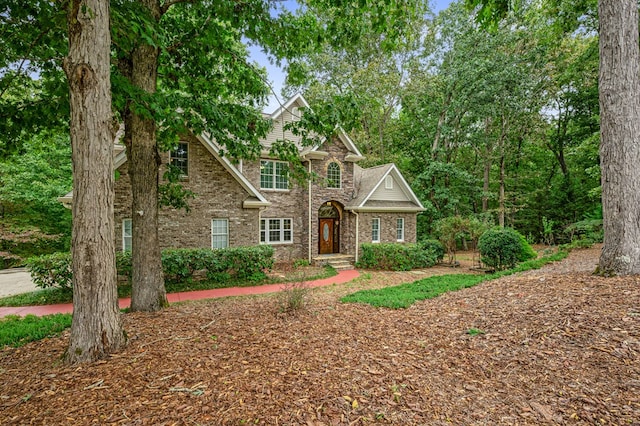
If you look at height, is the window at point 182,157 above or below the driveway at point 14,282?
above

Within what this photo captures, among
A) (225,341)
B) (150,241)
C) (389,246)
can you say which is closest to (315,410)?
(225,341)

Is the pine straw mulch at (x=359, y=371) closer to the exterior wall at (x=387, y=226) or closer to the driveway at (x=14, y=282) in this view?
the driveway at (x=14, y=282)

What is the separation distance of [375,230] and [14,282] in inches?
598

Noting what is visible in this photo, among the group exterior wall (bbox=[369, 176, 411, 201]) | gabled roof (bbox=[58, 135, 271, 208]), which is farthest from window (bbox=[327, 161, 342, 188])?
gabled roof (bbox=[58, 135, 271, 208])

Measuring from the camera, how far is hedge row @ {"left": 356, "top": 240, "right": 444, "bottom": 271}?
14344 mm

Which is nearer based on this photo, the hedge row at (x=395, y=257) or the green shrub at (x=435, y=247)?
the hedge row at (x=395, y=257)

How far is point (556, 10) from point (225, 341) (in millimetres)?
15828

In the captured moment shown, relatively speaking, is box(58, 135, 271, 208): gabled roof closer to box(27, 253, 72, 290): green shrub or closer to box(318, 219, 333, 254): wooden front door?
box(27, 253, 72, 290): green shrub

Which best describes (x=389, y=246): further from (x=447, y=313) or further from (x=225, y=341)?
(x=225, y=341)

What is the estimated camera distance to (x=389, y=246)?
14.5m

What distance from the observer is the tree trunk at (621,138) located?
5.48 meters

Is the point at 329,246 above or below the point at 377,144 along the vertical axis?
below

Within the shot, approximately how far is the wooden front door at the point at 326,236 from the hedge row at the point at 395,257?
1995 mm

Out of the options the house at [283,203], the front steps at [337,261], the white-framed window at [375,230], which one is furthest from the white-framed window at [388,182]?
the front steps at [337,261]
